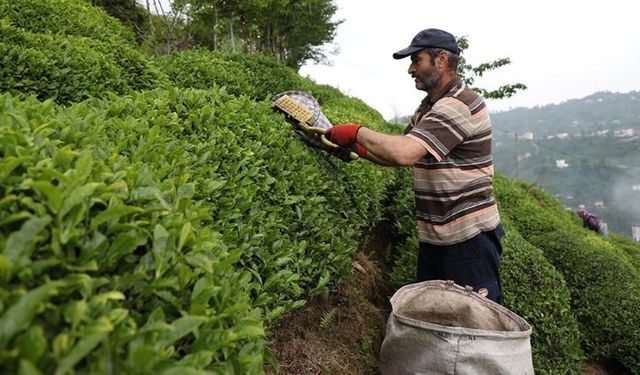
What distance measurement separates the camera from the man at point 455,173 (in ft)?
9.72

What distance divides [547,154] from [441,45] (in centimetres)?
8530

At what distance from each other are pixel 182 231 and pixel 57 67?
9.50ft

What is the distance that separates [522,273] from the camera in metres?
4.12

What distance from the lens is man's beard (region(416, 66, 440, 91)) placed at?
312 cm

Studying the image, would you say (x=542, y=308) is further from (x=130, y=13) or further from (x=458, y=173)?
(x=130, y=13)

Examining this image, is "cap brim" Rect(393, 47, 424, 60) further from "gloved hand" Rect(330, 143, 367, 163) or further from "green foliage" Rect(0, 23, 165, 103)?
"green foliage" Rect(0, 23, 165, 103)

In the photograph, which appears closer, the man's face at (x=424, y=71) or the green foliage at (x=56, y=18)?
the man's face at (x=424, y=71)

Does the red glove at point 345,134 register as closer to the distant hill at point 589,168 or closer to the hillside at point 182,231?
the hillside at point 182,231

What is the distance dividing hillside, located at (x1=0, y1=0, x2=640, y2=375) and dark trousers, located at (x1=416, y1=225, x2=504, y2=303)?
74cm

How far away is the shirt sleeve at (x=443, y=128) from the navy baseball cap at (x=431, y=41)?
408mm

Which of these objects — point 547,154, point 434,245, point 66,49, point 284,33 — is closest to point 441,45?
point 434,245

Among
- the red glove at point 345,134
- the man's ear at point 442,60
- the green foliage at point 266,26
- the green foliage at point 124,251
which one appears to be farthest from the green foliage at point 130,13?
the green foliage at point 124,251

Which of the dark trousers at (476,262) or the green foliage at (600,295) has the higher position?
the dark trousers at (476,262)

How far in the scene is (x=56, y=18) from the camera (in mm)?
4527
